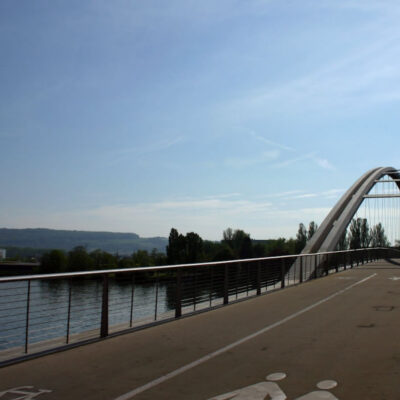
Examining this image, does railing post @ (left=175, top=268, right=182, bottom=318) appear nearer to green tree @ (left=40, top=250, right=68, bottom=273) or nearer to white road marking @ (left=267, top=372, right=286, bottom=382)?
white road marking @ (left=267, top=372, right=286, bottom=382)

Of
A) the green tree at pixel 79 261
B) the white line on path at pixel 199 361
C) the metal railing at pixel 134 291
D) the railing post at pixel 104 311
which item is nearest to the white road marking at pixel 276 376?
the white line on path at pixel 199 361

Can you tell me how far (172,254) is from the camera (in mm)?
124562

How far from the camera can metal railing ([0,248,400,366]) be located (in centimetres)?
711

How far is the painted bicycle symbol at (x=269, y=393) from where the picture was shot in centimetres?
479

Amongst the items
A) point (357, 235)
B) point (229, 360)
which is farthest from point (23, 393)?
point (357, 235)

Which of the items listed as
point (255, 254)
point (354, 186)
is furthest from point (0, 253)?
point (255, 254)

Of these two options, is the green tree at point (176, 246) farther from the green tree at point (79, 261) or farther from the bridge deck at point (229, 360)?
the bridge deck at point (229, 360)

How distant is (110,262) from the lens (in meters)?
74.9

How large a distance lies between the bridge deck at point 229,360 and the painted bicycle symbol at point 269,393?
0.04 metres

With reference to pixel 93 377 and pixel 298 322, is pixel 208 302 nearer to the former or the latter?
pixel 298 322

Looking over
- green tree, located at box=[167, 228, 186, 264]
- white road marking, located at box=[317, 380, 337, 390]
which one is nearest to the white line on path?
white road marking, located at box=[317, 380, 337, 390]

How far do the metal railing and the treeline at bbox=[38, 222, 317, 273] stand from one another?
153 feet

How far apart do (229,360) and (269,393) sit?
1.55 m

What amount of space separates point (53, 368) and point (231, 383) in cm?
221
